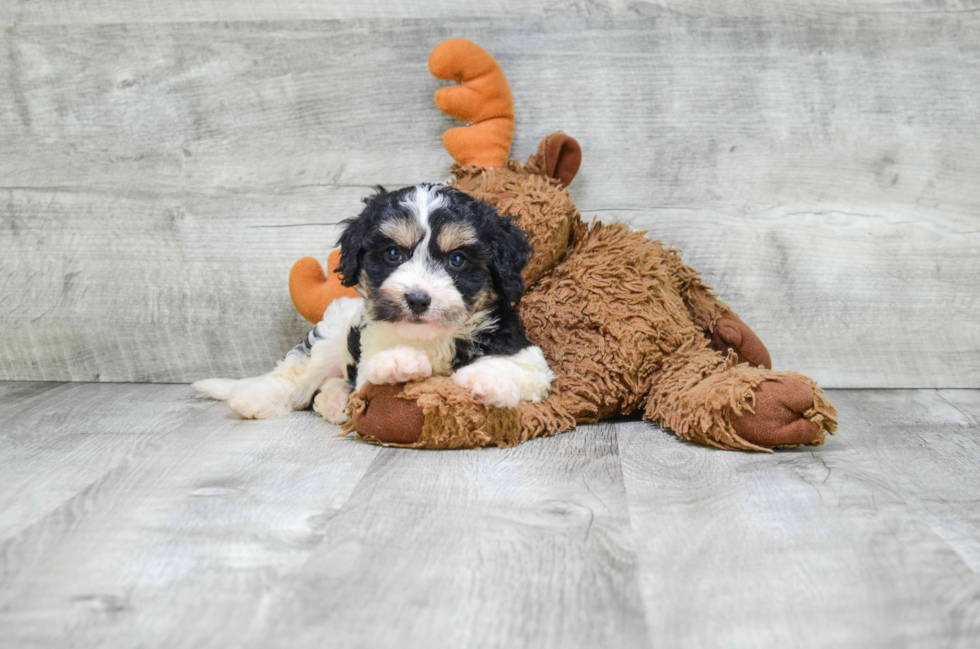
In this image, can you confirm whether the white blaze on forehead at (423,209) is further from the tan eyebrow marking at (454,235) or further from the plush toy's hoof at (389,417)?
the plush toy's hoof at (389,417)

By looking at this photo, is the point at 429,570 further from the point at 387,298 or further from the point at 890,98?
the point at 890,98

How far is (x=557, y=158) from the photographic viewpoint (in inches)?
101

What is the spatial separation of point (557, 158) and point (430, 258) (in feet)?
2.42

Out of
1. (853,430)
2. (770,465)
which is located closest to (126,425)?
(770,465)

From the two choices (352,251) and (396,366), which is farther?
(352,251)

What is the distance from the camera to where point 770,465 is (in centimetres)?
193

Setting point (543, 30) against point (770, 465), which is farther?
point (543, 30)

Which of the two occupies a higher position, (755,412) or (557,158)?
(557,158)

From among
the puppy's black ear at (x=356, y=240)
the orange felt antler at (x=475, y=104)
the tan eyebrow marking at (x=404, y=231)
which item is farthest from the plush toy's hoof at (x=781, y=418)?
the orange felt antler at (x=475, y=104)

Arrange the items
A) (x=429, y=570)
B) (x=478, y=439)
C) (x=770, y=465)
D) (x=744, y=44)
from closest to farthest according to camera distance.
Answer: (x=429, y=570), (x=770, y=465), (x=478, y=439), (x=744, y=44)

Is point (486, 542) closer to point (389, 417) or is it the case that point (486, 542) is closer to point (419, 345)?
point (389, 417)

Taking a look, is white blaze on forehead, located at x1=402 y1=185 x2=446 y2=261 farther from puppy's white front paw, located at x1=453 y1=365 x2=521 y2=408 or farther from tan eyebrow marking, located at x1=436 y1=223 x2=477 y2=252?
puppy's white front paw, located at x1=453 y1=365 x2=521 y2=408

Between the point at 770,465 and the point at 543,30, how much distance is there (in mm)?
1683

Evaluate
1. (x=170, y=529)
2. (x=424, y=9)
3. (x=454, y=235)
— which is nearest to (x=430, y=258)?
(x=454, y=235)
